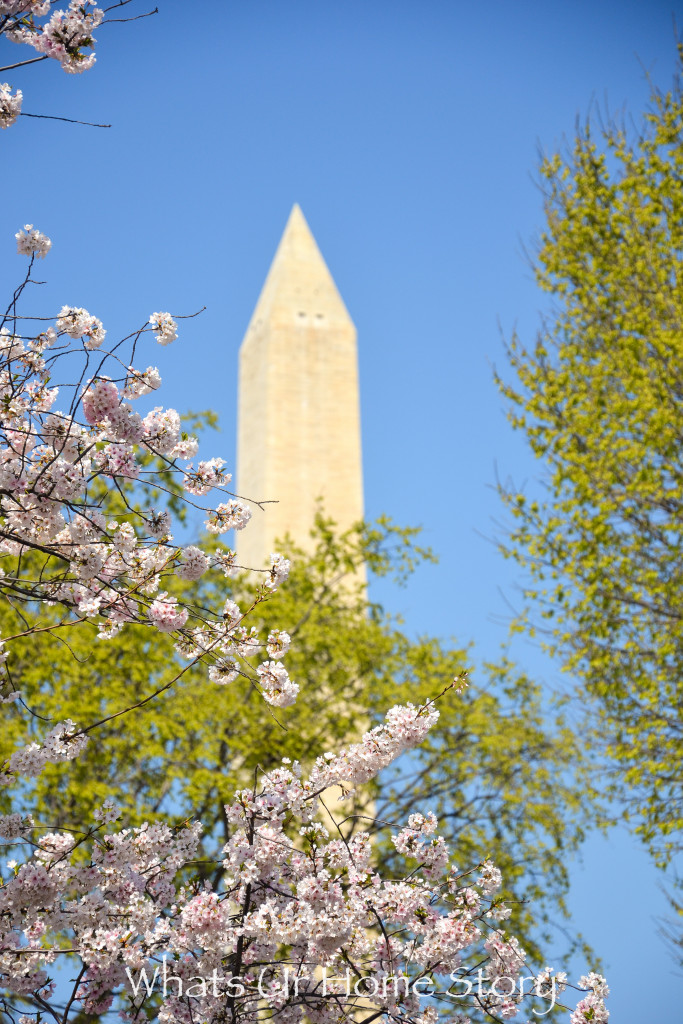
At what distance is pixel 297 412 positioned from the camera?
26.4 metres

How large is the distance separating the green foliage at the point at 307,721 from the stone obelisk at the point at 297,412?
7190 mm

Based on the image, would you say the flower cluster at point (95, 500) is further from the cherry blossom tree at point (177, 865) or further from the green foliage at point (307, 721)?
the green foliage at point (307, 721)

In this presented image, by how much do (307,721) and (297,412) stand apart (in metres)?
12.7

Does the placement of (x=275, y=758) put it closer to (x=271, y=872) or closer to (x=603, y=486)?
(x=603, y=486)

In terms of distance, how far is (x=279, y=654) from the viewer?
5.79 m

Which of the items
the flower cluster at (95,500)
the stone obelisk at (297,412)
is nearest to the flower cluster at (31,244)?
the flower cluster at (95,500)

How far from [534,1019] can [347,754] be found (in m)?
10.9

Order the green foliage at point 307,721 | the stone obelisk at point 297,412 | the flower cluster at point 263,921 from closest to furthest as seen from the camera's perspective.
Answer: the flower cluster at point 263,921, the green foliage at point 307,721, the stone obelisk at point 297,412

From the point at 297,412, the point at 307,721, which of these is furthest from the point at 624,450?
the point at 297,412

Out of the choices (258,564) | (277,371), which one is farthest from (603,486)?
(277,371)

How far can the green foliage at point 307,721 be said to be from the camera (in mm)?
13250

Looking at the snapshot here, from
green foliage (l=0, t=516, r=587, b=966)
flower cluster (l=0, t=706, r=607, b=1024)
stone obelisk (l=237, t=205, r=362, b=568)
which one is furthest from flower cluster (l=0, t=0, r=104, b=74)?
stone obelisk (l=237, t=205, r=362, b=568)

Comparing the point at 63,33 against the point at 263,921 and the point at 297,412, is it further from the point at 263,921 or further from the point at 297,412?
the point at 297,412

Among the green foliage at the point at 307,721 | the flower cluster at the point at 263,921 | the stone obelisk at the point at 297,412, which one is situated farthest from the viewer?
the stone obelisk at the point at 297,412
